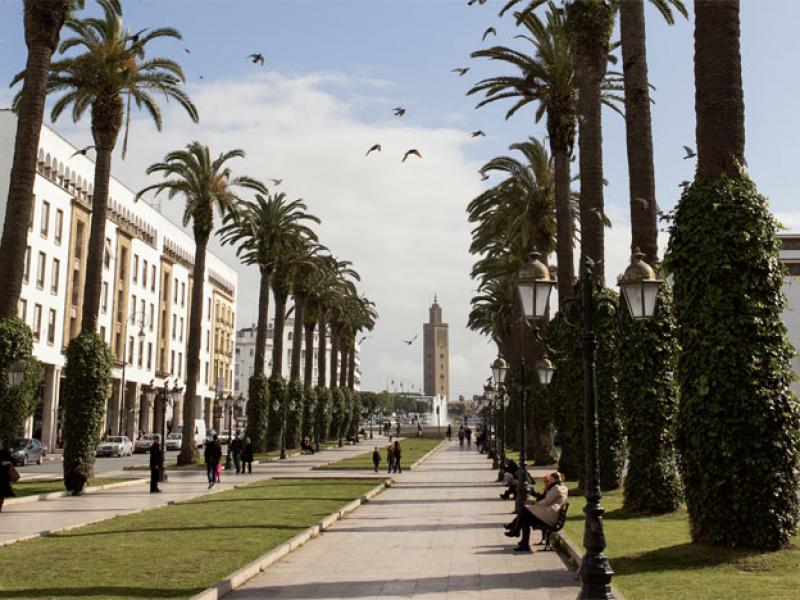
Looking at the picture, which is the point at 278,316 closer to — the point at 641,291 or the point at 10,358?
the point at 10,358

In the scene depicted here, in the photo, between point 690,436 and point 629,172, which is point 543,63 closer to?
point 629,172

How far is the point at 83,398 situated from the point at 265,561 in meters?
17.7

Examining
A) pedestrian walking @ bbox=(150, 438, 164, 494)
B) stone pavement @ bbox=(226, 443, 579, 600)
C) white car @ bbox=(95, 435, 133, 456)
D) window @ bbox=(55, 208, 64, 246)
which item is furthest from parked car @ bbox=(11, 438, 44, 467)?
stone pavement @ bbox=(226, 443, 579, 600)

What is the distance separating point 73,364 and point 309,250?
36977mm

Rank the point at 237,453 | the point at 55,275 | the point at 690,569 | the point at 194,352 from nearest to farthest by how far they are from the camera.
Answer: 1. the point at 690,569
2. the point at 237,453
3. the point at 194,352
4. the point at 55,275

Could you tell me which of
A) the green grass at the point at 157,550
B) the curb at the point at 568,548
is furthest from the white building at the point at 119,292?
the curb at the point at 568,548

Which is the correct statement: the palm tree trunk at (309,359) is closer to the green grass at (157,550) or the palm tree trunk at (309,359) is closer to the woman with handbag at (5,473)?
the green grass at (157,550)

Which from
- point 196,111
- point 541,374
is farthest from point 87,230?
point 541,374

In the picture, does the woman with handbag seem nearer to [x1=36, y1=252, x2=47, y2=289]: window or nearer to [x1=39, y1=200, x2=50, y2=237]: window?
[x1=36, y1=252, x2=47, y2=289]: window

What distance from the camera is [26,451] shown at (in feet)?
154

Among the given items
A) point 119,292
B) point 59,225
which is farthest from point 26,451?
point 119,292

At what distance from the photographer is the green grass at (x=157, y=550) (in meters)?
10.5

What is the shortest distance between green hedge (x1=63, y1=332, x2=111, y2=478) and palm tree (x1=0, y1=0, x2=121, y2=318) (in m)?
4.70

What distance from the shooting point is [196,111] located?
1398 inches
